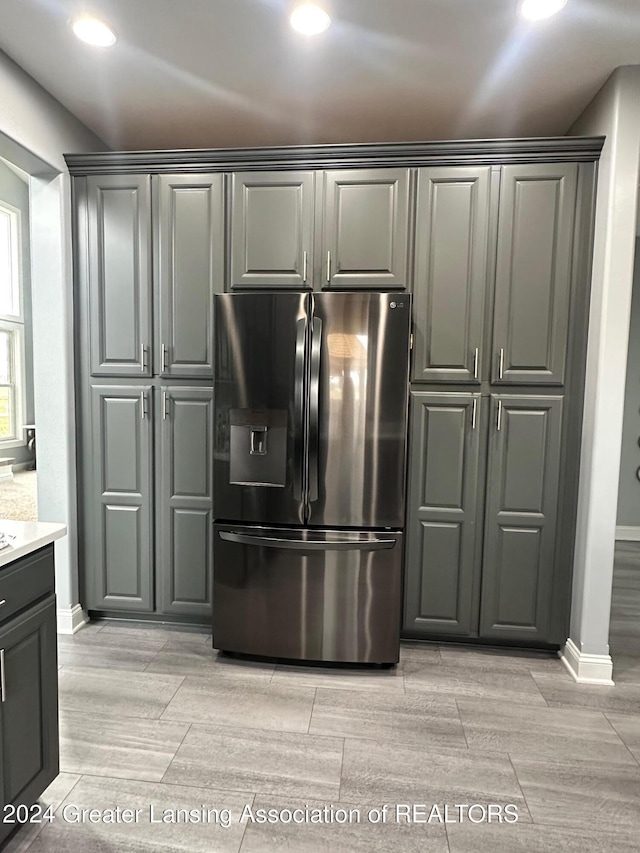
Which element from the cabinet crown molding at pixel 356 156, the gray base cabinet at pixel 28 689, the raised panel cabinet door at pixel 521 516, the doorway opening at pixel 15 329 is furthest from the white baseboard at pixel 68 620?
the doorway opening at pixel 15 329

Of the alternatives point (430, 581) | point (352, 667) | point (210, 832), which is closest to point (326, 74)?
point (430, 581)

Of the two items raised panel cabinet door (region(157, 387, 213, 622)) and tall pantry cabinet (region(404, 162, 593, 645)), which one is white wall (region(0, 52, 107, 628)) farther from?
tall pantry cabinet (region(404, 162, 593, 645))

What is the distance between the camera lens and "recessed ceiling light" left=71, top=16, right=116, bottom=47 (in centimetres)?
193

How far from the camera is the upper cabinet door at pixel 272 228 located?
8.02 ft

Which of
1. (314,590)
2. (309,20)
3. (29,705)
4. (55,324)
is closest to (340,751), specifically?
(314,590)

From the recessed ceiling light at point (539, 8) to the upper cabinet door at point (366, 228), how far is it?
731mm

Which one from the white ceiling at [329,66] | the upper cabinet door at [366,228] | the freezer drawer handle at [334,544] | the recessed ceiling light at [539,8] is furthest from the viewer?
the upper cabinet door at [366,228]

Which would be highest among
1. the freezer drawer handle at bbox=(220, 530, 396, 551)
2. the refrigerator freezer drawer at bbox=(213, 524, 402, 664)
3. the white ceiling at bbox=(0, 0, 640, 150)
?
the white ceiling at bbox=(0, 0, 640, 150)

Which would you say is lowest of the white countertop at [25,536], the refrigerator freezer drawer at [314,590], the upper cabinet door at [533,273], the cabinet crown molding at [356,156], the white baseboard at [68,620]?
the white baseboard at [68,620]

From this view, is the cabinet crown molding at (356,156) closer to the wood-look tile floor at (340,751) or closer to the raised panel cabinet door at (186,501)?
the raised panel cabinet door at (186,501)

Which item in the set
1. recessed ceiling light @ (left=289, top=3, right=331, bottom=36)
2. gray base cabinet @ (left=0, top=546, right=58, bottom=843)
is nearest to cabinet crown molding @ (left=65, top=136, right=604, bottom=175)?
recessed ceiling light @ (left=289, top=3, right=331, bottom=36)

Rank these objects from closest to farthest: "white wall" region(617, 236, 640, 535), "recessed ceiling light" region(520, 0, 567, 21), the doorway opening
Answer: "recessed ceiling light" region(520, 0, 567, 21) → "white wall" region(617, 236, 640, 535) → the doorway opening

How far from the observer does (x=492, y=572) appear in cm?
250

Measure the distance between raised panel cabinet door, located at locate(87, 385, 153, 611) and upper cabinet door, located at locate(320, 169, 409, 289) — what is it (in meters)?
1.24
